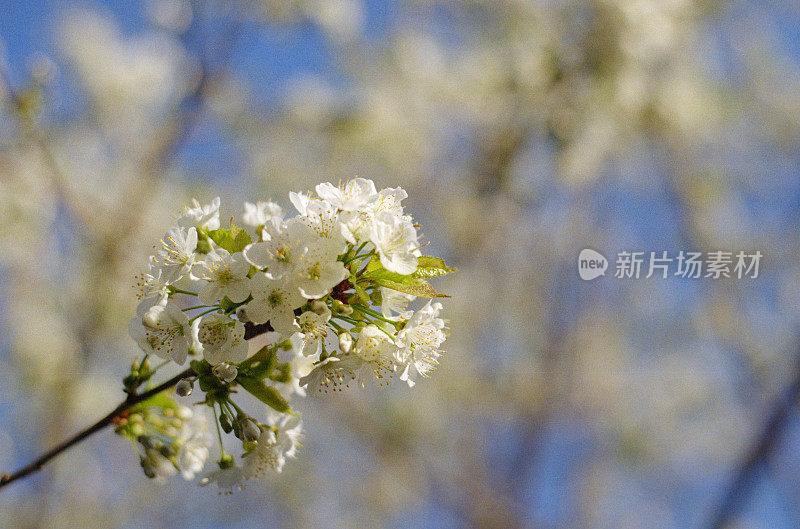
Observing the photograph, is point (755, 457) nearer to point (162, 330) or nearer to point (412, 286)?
point (412, 286)

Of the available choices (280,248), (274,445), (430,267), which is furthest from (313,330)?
(274,445)

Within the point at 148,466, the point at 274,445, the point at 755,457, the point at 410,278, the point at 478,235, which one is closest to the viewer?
the point at 410,278

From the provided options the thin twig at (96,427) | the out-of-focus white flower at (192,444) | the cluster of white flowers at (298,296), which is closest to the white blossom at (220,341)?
the cluster of white flowers at (298,296)

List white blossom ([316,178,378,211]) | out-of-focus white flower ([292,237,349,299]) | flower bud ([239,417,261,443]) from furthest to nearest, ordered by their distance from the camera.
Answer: flower bud ([239,417,261,443])
white blossom ([316,178,378,211])
out-of-focus white flower ([292,237,349,299])

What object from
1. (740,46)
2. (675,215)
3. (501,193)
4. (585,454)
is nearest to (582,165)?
(501,193)

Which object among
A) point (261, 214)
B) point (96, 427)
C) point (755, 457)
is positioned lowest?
point (96, 427)

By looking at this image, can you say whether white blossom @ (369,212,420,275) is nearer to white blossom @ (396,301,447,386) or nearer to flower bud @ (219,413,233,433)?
white blossom @ (396,301,447,386)

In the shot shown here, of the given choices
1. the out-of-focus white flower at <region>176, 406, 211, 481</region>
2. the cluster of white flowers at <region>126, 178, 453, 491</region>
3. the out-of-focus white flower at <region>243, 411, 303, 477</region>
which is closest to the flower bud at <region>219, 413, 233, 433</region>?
the cluster of white flowers at <region>126, 178, 453, 491</region>
